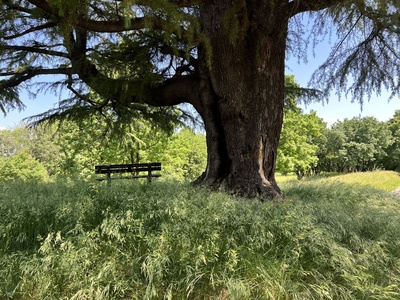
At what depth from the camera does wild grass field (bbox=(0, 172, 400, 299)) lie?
2012 mm

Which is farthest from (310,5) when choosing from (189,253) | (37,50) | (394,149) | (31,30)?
(394,149)

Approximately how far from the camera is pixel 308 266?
7.25 feet

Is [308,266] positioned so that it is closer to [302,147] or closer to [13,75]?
[13,75]

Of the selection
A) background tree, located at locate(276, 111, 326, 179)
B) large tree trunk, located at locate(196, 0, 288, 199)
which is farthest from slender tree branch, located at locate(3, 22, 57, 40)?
background tree, located at locate(276, 111, 326, 179)

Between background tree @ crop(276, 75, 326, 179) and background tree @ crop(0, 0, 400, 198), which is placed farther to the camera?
background tree @ crop(276, 75, 326, 179)

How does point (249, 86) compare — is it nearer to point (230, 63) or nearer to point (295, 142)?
point (230, 63)

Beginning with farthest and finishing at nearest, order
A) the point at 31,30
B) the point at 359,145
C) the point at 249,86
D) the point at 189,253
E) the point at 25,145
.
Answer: the point at 359,145, the point at 25,145, the point at 31,30, the point at 249,86, the point at 189,253

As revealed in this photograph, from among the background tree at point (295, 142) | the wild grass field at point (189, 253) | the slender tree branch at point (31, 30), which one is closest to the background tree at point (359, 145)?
the background tree at point (295, 142)

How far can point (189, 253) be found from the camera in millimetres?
2150

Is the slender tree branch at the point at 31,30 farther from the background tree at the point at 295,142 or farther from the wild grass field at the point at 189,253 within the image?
the background tree at the point at 295,142

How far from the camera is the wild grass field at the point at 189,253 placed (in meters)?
2.01

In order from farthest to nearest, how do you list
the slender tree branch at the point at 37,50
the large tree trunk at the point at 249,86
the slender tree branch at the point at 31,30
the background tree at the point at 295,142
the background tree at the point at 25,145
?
the background tree at the point at 25,145 < the background tree at the point at 295,142 < the slender tree branch at the point at 37,50 < the slender tree branch at the point at 31,30 < the large tree trunk at the point at 249,86

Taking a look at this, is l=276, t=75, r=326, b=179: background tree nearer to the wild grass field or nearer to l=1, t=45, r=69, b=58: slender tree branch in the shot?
l=1, t=45, r=69, b=58: slender tree branch

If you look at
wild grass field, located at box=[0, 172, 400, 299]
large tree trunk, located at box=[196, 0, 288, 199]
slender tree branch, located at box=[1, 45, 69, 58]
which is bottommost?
wild grass field, located at box=[0, 172, 400, 299]
